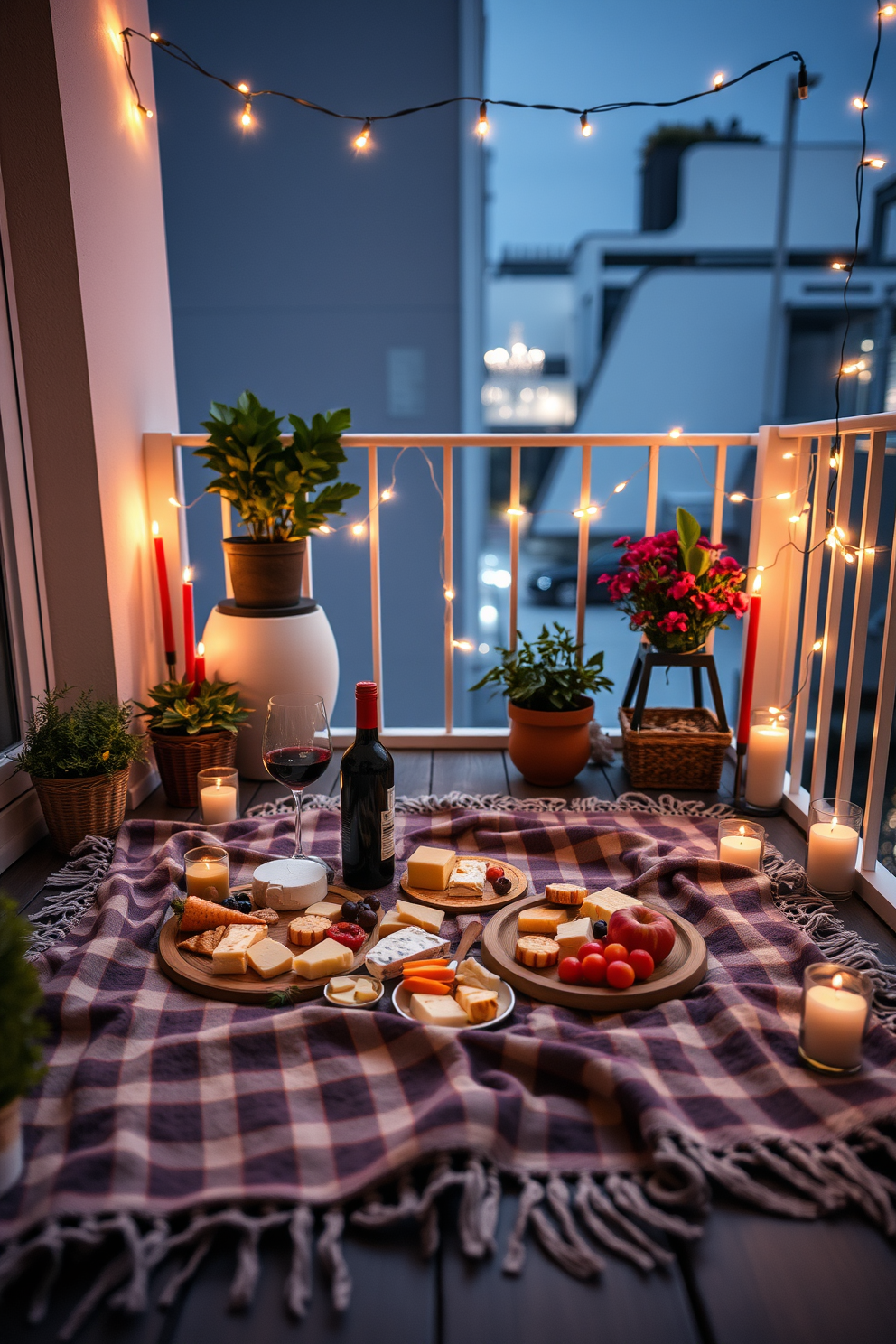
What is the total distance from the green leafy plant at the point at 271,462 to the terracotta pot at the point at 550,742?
0.72m

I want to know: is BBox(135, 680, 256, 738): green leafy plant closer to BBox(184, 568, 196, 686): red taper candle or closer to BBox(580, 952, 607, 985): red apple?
BBox(184, 568, 196, 686): red taper candle

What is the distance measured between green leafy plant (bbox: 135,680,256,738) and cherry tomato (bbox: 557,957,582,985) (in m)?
1.16

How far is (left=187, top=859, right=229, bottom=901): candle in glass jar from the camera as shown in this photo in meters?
1.60

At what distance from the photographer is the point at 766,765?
2.25m

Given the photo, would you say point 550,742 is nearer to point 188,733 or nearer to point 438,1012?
point 188,733

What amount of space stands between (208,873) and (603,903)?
2.20 ft

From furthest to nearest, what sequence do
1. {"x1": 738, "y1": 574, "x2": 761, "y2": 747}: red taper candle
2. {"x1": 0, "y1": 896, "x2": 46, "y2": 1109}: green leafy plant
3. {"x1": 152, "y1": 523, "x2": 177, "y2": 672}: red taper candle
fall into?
1. {"x1": 152, "y1": 523, "x2": 177, "y2": 672}: red taper candle
2. {"x1": 738, "y1": 574, "x2": 761, "y2": 747}: red taper candle
3. {"x1": 0, "y1": 896, "x2": 46, "y2": 1109}: green leafy plant

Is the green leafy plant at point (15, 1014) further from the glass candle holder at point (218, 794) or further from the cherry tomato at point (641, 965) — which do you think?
the glass candle holder at point (218, 794)

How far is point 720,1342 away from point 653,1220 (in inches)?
5.0

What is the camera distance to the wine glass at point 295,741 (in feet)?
5.14

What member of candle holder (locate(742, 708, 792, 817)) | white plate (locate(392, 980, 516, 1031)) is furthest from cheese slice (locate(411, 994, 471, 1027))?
candle holder (locate(742, 708, 792, 817))

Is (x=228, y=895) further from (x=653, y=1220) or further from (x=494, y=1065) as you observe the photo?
(x=653, y=1220)

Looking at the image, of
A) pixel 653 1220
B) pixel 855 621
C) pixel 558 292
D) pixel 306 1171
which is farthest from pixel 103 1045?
pixel 558 292

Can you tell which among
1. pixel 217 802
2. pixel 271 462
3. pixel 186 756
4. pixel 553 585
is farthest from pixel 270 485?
pixel 553 585
